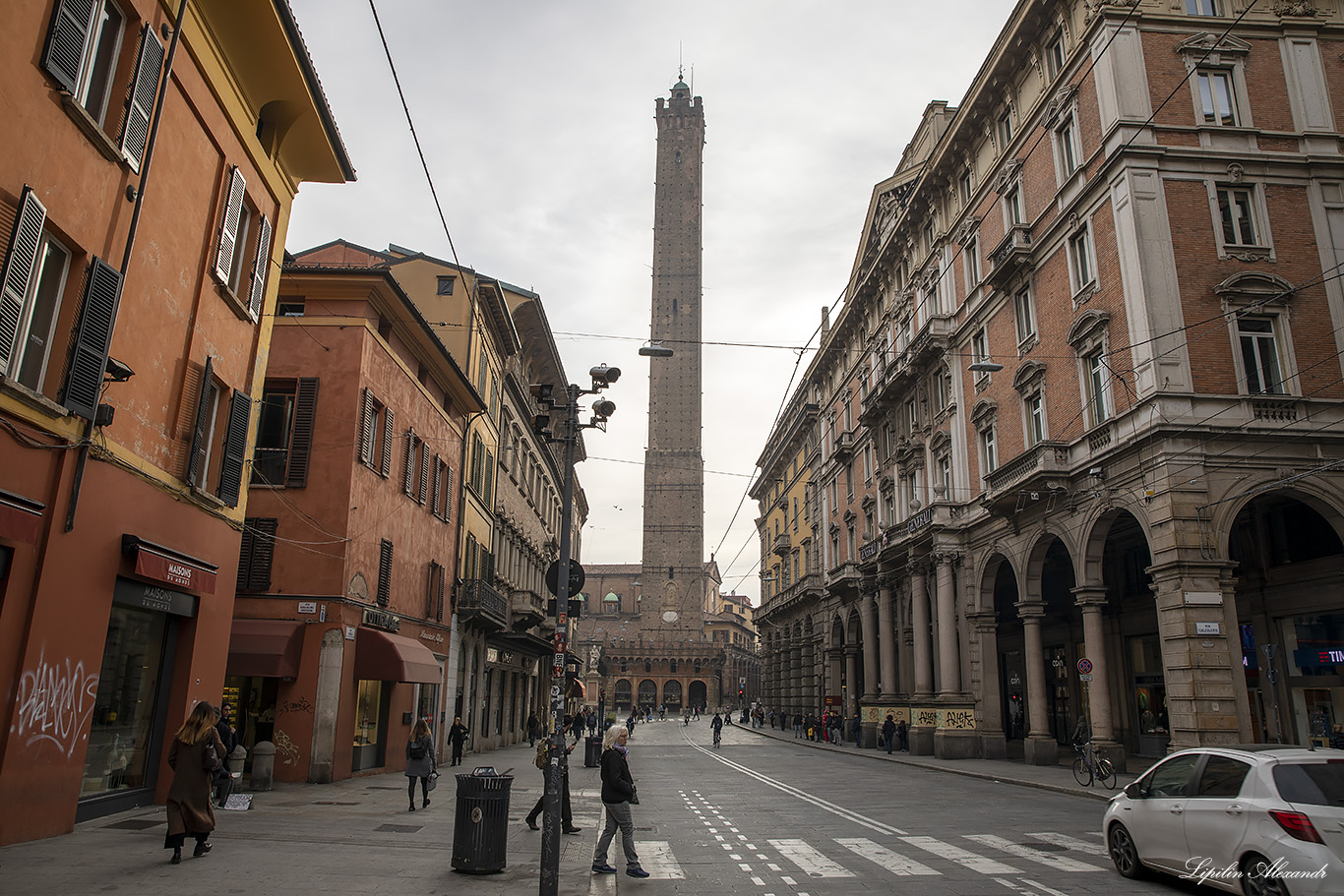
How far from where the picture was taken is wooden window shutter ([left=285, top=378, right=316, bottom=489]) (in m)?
20.7

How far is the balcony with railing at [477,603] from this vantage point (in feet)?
99.5

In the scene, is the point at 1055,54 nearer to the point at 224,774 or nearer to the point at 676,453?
the point at 224,774

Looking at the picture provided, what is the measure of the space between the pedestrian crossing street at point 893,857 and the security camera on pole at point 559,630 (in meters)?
2.09

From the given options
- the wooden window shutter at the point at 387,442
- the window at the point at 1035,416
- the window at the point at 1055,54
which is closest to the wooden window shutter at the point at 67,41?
the wooden window shutter at the point at 387,442

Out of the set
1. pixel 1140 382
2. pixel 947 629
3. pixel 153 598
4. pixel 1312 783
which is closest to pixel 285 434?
pixel 153 598

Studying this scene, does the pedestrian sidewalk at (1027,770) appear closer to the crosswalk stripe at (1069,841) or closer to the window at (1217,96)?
the crosswalk stripe at (1069,841)

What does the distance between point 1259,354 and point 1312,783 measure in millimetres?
16911

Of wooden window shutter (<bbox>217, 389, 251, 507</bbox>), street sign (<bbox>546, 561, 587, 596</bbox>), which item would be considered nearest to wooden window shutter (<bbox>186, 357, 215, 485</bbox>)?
wooden window shutter (<bbox>217, 389, 251, 507</bbox>)

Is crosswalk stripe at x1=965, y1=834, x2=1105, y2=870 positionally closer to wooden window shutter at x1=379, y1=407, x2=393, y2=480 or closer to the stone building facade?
the stone building facade

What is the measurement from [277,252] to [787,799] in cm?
1482

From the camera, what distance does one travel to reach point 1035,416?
92.9 ft

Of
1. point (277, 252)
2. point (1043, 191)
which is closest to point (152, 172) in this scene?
point (277, 252)

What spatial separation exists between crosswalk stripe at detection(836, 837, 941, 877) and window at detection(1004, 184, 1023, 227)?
22.8m

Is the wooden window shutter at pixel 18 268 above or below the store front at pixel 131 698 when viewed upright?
above
